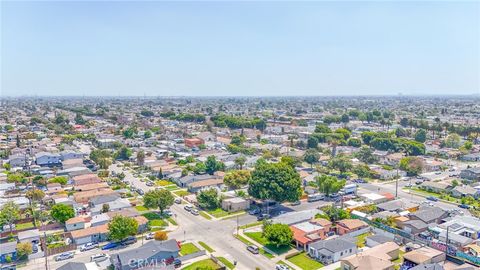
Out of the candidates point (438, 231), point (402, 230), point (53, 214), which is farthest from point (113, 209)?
point (438, 231)

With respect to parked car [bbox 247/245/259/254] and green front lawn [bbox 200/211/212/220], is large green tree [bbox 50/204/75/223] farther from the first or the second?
parked car [bbox 247/245/259/254]

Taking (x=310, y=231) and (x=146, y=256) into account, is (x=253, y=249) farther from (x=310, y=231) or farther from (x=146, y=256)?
(x=146, y=256)

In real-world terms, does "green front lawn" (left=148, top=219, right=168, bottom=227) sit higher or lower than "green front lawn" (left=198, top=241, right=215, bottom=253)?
higher

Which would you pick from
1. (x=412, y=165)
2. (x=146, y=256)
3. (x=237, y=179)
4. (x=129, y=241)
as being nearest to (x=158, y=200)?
(x=129, y=241)

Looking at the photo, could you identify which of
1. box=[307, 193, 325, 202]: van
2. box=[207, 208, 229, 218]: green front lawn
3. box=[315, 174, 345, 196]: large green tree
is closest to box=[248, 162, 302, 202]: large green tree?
box=[207, 208, 229, 218]: green front lawn

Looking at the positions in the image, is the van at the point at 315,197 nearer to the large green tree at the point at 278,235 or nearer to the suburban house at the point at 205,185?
the suburban house at the point at 205,185

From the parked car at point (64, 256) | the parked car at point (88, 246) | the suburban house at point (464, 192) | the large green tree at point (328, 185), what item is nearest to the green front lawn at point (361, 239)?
the large green tree at point (328, 185)
